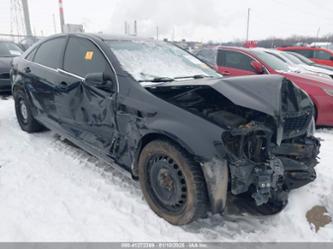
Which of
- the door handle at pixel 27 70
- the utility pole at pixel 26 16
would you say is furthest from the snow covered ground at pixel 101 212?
the utility pole at pixel 26 16

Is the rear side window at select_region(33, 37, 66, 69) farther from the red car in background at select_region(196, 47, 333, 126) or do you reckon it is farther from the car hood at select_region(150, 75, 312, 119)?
the red car in background at select_region(196, 47, 333, 126)

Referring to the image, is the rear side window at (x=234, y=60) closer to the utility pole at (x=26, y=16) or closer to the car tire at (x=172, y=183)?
the car tire at (x=172, y=183)

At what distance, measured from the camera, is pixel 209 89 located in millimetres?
2412

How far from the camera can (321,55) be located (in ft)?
38.5

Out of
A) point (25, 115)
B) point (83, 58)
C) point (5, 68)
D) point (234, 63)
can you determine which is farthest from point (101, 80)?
point (5, 68)

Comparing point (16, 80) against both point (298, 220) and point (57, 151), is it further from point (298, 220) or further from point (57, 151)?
point (298, 220)

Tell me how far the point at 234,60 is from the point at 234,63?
77 mm

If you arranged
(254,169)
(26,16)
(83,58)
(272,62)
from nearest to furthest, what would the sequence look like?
(254,169) → (83,58) → (272,62) → (26,16)

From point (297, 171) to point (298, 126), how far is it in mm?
447

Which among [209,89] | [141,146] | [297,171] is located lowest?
[297,171]

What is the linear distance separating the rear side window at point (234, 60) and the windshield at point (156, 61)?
3164 mm

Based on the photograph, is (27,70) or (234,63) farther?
(234,63)

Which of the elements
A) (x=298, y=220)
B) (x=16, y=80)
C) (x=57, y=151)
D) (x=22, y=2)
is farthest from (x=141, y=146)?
(x=22, y=2)

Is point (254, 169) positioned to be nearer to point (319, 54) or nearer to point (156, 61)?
point (156, 61)
